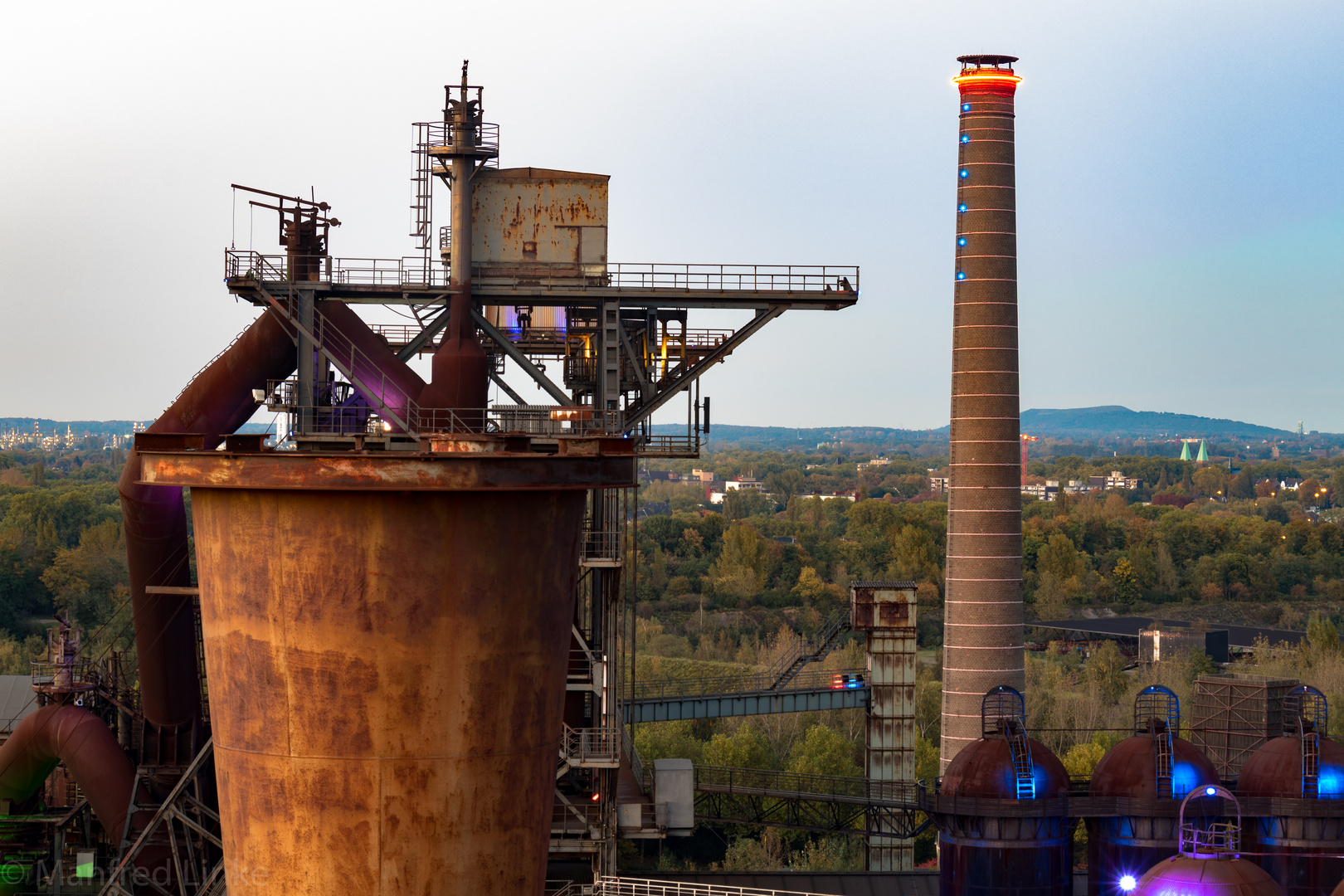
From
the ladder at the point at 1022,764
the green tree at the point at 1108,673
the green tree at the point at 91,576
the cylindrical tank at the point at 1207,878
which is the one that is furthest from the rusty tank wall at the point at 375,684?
the green tree at the point at 91,576

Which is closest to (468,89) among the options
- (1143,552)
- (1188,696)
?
(1188,696)

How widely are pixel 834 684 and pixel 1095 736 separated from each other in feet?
63.9

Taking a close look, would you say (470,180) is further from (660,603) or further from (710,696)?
(660,603)

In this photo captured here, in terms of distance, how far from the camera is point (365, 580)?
13078 mm

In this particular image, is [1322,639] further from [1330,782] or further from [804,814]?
[1330,782]

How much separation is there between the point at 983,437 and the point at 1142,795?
657 inches

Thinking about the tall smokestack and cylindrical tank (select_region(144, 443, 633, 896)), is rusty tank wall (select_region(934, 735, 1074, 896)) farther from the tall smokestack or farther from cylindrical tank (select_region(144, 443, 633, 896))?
cylindrical tank (select_region(144, 443, 633, 896))

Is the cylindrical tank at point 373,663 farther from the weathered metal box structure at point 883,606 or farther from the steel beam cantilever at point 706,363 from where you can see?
the weathered metal box structure at point 883,606

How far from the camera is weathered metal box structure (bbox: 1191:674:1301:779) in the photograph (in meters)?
34.9

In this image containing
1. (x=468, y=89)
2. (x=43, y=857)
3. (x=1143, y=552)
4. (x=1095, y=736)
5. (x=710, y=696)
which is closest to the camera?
(x=468, y=89)

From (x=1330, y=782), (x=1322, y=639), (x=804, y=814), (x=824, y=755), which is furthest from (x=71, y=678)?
(x=1322, y=639)

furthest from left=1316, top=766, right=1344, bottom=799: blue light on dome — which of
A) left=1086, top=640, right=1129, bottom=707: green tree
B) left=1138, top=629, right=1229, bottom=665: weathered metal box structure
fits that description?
left=1138, top=629, right=1229, bottom=665: weathered metal box structure

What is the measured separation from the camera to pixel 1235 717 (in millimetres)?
35562

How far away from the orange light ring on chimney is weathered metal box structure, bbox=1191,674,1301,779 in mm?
19979
